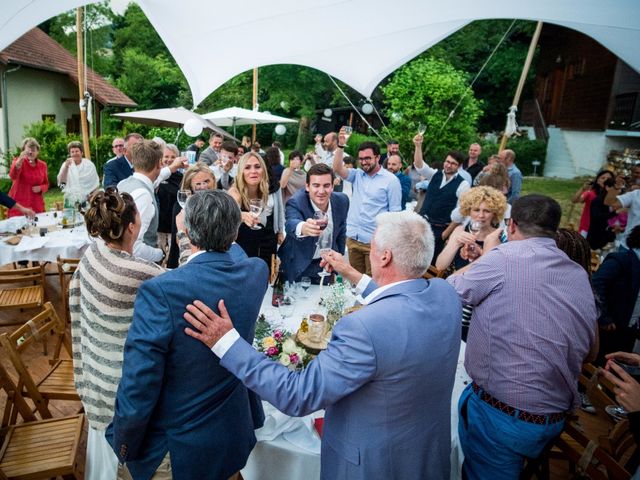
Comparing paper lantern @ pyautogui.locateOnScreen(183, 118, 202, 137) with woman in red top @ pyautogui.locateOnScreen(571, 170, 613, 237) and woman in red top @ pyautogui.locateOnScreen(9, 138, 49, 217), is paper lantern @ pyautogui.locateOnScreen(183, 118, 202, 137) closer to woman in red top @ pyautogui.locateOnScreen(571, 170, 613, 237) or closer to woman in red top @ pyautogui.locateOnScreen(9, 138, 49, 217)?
woman in red top @ pyautogui.locateOnScreen(9, 138, 49, 217)

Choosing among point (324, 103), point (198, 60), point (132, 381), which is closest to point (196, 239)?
point (132, 381)

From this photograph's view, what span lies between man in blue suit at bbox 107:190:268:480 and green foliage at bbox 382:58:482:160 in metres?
15.8

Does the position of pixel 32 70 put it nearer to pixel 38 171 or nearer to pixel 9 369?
pixel 38 171

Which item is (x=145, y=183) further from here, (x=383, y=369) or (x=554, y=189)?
(x=554, y=189)

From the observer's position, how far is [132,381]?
58.0 inches

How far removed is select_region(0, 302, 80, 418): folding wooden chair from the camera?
2453 millimetres

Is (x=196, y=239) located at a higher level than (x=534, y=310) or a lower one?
higher

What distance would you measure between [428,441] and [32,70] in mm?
19236

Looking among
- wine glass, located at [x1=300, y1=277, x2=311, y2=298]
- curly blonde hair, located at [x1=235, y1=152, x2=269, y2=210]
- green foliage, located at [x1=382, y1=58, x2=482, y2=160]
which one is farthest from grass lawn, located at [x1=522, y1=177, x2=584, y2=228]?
wine glass, located at [x1=300, y1=277, x2=311, y2=298]

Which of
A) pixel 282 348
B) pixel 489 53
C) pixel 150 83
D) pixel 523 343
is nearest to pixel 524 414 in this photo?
pixel 523 343

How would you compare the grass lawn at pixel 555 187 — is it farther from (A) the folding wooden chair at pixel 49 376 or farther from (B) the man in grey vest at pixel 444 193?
(A) the folding wooden chair at pixel 49 376

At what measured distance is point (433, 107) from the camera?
16.8 metres

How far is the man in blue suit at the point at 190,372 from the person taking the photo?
146 centimetres

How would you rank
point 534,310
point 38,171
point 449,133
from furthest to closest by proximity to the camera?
point 449,133, point 38,171, point 534,310
